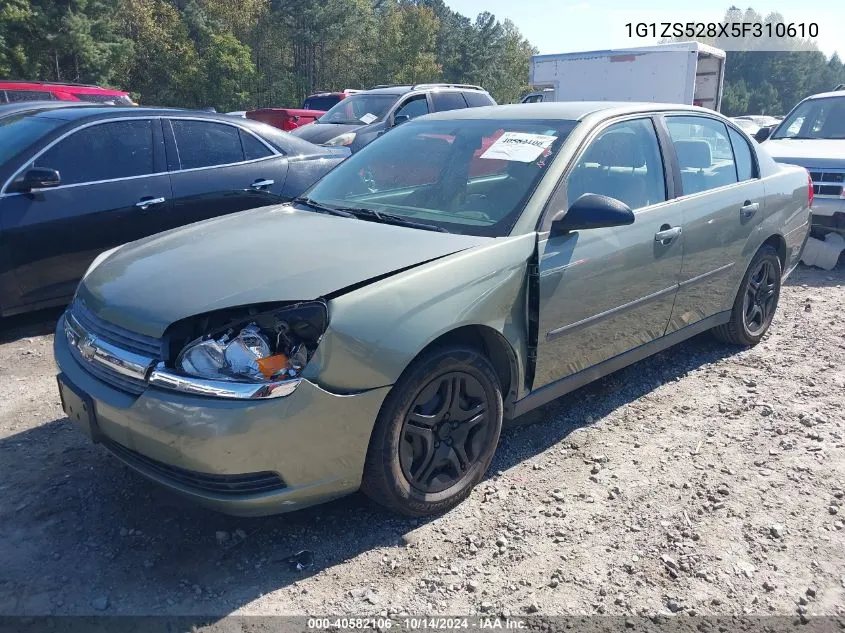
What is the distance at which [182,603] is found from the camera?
251 cm

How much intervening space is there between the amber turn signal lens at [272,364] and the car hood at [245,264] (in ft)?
0.72

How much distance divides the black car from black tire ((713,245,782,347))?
145 inches

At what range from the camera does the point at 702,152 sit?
4453 millimetres

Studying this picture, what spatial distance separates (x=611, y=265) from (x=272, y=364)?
1.86 meters

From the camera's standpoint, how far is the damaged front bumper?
242 cm

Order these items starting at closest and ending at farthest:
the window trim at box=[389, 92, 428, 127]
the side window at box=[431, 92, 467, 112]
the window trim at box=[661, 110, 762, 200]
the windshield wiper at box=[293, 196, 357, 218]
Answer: the windshield wiper at box=[293, 196, 357, 218]
the window trim at box=[661, 110, 762, 200]
the window trim at box=[389, 92, 428, 127]
the side window at box=[431, 92, 467, 112]

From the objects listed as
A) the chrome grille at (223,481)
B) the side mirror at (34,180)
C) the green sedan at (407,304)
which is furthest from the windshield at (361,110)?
the chrome grille at (223,481)

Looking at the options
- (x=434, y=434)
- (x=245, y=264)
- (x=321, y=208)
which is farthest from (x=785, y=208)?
(x=245, y=264)

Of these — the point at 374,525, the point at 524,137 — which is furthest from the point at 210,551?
the point at 524,137

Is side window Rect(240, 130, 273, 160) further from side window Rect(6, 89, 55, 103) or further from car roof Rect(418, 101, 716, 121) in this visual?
side window Rect(6, 89, 55, 103)

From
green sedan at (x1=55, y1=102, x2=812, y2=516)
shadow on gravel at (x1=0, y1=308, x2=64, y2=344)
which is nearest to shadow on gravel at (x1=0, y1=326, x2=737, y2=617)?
green sedan at (x1=55, y1=102, x2=812, y2=516)

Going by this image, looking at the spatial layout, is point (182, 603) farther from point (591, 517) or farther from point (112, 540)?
point (591, 517)

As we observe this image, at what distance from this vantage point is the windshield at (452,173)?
3.38m

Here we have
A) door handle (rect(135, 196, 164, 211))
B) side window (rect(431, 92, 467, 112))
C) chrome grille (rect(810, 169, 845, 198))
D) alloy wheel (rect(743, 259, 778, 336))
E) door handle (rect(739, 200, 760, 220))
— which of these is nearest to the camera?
door handle (rect(739, 200, 760, 220))
